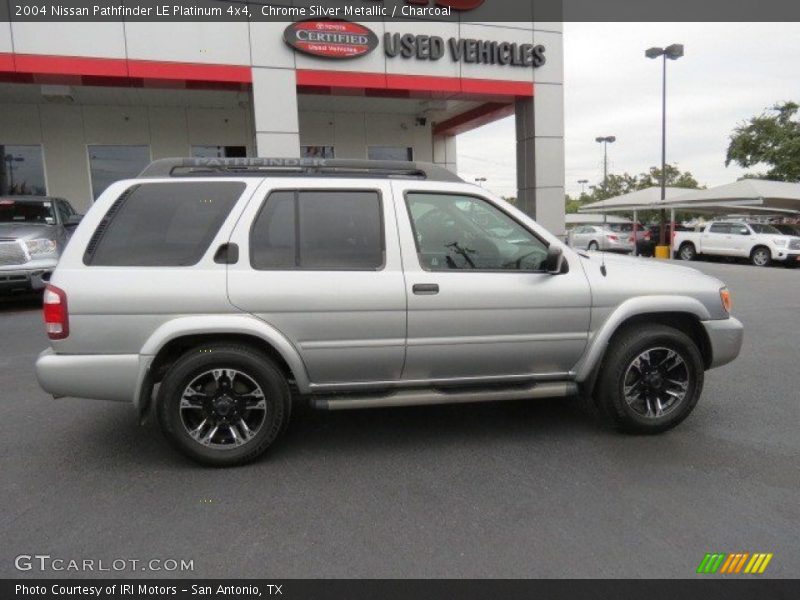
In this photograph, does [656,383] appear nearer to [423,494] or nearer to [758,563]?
[758,563]

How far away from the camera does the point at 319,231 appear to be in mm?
3713

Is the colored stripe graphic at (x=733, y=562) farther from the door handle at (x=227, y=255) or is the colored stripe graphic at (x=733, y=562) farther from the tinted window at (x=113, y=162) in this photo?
the tinted window at (x=113, y=162)

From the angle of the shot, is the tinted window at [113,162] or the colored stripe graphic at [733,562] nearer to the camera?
the colored stripe graphic at [733,562]

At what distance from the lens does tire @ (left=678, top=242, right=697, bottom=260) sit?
2267cm

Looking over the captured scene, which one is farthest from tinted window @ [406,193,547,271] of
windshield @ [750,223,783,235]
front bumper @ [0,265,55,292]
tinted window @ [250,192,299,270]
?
windshield @ [750,223,783,235]

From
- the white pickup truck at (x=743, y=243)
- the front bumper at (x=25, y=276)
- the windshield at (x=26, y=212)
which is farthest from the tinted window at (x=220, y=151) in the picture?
the white pickup truck at (x=743, y=243)

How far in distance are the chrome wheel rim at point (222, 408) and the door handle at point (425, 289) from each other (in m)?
1.16

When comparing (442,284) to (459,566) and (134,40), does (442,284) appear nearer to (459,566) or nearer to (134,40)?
(459,566)

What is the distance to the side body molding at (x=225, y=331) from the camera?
342 cm

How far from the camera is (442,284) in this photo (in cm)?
371

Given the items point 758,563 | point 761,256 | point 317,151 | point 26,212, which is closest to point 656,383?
point 758,563

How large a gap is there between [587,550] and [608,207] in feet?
98.5

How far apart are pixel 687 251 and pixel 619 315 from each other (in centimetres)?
2147
